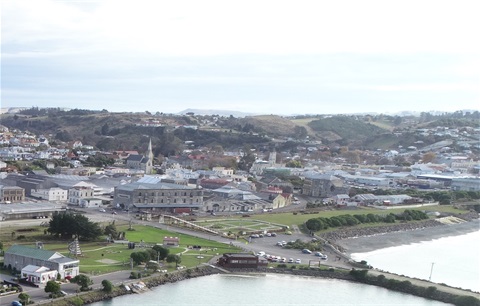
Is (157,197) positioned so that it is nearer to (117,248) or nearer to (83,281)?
(117,248)

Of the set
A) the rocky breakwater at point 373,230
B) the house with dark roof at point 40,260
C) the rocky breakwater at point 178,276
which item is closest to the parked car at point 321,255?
the rocky breakwater at point 373,230

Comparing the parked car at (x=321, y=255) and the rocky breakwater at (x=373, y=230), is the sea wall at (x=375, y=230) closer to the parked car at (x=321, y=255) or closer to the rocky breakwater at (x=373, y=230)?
the rocky breakwater at (x=373, y=230)

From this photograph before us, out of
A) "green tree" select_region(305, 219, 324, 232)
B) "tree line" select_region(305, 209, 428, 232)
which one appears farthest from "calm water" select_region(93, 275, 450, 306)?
"tree line" select_region(305, 209, 428, 232)

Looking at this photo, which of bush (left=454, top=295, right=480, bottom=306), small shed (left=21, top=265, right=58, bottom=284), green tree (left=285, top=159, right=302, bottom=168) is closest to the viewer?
small shed (left=21, top=265, right=58, bottom=284)

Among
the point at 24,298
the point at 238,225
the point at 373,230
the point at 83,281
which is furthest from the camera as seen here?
the point at 373,230

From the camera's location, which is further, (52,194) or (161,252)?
(52,194)

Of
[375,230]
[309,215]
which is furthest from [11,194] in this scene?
[375,230]

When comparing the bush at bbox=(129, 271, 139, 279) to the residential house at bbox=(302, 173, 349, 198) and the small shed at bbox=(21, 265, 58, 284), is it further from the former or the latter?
the residential house at bbox=(302, 173, 349, 198)
